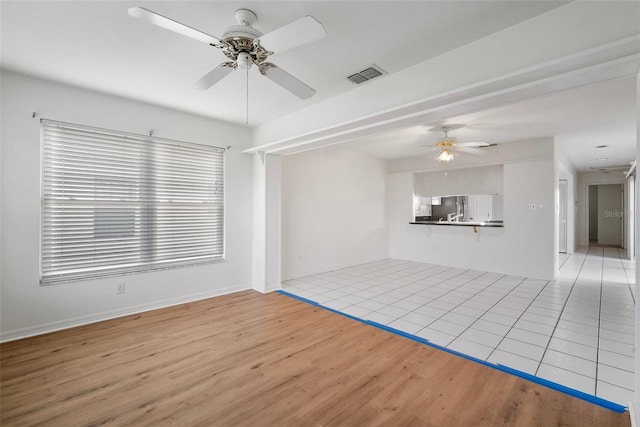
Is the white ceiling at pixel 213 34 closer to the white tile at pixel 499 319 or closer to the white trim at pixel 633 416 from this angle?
the white trim at pixel 633 416

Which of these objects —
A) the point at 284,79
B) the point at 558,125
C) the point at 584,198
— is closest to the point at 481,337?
the point at 284,79

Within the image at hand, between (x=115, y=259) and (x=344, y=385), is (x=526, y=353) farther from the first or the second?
(x=115, y=259)

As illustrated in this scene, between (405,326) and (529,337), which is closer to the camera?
(529,337)

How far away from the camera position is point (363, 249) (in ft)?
22.6

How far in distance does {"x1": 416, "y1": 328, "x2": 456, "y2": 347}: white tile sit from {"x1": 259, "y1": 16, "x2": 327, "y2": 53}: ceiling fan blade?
286 cm

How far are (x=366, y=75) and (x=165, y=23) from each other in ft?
6.04

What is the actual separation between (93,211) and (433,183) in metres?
6.73

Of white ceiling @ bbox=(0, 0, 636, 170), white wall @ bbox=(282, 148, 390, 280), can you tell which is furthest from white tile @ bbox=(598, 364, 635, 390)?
white wall @ bbox=(282, 148, 390, 280)

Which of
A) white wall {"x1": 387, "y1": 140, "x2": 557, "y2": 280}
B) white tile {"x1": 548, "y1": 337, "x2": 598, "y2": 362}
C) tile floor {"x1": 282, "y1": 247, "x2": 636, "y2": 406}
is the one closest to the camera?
tile floor {"x1": 282, "y1": 247, "x2": 636, "y2": 406}

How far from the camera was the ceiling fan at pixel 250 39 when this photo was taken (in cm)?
157

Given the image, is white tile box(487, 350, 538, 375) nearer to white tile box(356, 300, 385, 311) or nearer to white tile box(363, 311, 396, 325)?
white tile box(363, 311, 396, 325)

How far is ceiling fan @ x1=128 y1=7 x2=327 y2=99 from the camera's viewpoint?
1.57 metres

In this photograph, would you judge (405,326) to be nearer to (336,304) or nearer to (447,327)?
(447,327)

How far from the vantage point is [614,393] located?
206 centimetres
